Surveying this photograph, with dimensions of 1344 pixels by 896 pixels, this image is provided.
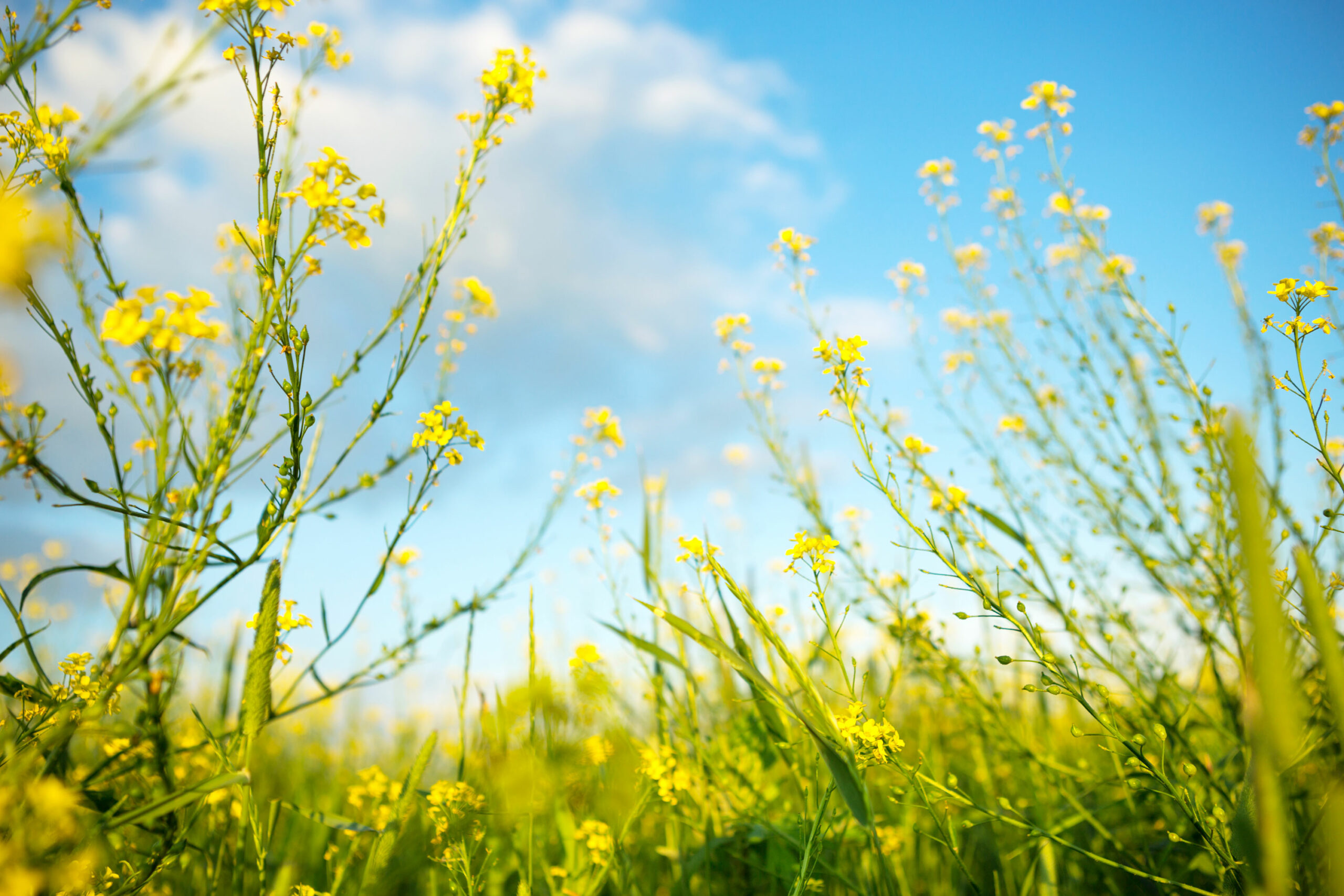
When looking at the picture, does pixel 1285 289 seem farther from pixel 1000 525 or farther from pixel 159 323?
pixel 159 323

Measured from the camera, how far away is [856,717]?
1.48m

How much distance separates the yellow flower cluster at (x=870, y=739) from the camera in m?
1.33

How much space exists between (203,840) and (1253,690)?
1.76 metres

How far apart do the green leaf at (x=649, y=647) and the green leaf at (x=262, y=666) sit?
71 cm

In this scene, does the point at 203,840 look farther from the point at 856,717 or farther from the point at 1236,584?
the point at 1236,584

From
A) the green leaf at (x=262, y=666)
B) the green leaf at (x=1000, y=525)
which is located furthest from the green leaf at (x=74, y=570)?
the green leaf at (x=1000, y=525)

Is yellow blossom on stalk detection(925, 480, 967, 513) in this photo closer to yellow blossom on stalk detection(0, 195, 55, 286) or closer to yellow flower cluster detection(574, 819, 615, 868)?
yellow flower cluster detection(574, 819, 615, 868)

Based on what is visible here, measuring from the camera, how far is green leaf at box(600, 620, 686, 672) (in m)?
1.74

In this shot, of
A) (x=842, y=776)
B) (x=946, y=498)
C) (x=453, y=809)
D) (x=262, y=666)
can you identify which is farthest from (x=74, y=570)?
(x=946, y=498)

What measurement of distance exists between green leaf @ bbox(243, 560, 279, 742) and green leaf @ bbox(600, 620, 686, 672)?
71 cm

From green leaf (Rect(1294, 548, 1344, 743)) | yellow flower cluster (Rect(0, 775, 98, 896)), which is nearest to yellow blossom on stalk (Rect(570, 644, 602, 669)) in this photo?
yellow flower cluster (Rect(0, 775, 98, 896))

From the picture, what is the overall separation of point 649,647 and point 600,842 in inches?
16.7

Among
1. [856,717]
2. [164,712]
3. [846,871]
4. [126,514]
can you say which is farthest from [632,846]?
[126,514]

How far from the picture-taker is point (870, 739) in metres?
1.34
